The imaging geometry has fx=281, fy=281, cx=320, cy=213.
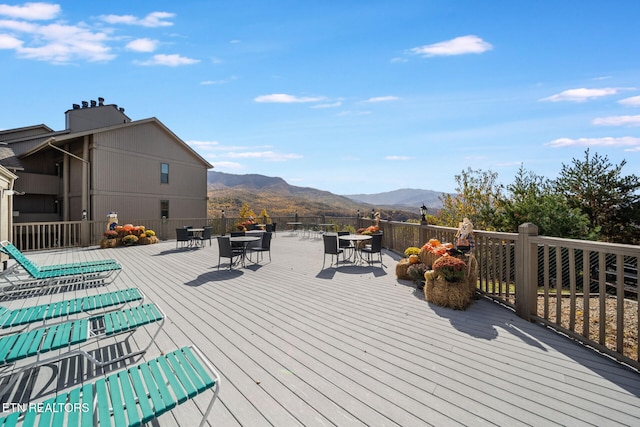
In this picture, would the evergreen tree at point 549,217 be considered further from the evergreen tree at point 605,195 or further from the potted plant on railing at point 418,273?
the potted plant on railing at point 418,273

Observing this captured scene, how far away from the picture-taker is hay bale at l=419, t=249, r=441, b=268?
16.7ft

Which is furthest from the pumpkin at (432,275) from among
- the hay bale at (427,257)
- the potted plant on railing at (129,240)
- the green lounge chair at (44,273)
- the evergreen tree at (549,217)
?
the potted plant on railing at (129,240)

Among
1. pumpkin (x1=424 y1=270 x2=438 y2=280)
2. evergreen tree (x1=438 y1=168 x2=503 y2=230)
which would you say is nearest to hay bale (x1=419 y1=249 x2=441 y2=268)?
pumpkin (x1=424 y1=270 x2=438 y2=280)

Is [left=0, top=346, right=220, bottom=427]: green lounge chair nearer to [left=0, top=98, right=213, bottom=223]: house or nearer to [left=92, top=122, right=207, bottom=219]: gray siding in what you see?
[left=0, top=98, right=213, bottom=223]: house

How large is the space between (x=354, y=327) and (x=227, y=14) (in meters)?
8.42

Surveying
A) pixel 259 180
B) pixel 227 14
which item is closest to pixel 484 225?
pixel 227 14

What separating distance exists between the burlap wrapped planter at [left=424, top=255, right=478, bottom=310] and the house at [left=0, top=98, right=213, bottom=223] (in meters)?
15.6

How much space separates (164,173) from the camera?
1736 centimetres

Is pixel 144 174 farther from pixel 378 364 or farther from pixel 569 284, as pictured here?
pixel 569 284

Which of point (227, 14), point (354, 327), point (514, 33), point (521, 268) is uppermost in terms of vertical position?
point (227, 14)

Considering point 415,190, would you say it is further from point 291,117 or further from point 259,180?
point 291,117

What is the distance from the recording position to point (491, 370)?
8.39ft

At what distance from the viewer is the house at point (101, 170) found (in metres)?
14.2

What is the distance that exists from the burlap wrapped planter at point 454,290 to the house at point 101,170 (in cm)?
1556
